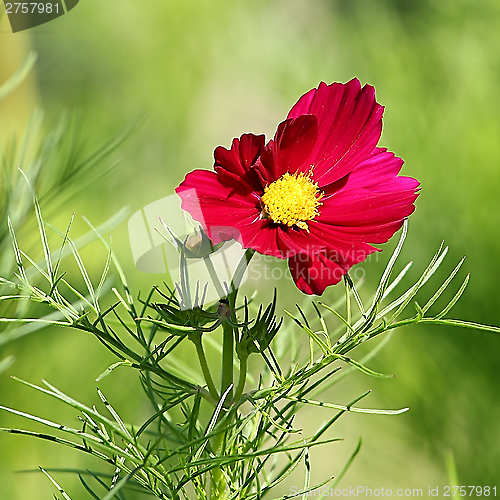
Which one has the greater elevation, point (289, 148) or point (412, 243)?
point (289, 148)

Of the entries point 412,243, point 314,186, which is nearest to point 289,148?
point 314,186

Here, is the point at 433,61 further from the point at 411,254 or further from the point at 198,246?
the point at 198,246

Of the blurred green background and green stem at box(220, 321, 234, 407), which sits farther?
the blurred green background

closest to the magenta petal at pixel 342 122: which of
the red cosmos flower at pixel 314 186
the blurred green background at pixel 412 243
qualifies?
the red cosmos flower at pixel 314 186

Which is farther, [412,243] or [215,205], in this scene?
[412,243]

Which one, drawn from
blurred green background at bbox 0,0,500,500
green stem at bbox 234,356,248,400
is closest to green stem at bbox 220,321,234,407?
green stem at bbox 234,356,248,400

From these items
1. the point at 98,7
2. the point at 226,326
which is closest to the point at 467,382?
the point at 226,326

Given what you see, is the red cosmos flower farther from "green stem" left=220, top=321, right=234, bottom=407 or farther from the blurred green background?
the blurred green background

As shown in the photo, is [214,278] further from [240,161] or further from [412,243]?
[412,243]
